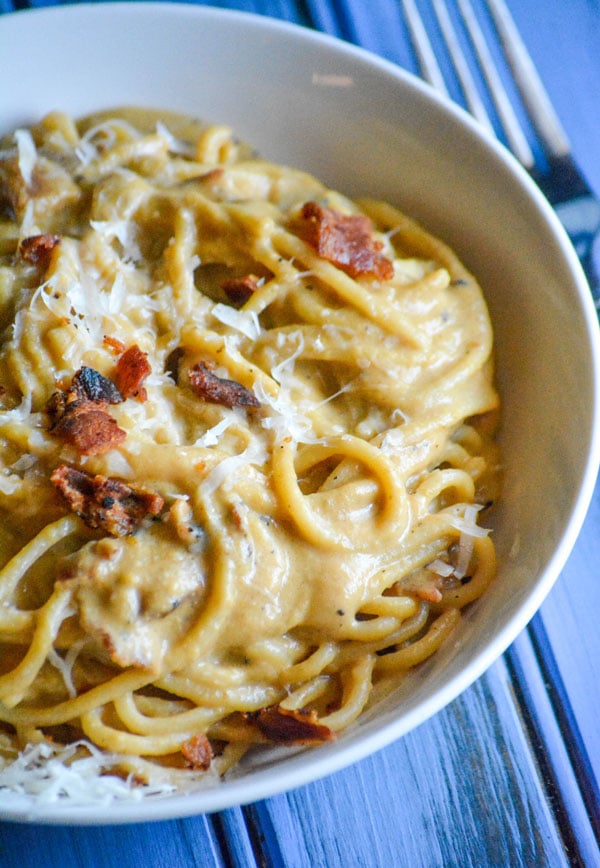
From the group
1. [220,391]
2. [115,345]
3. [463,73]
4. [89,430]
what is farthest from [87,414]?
[463,73]

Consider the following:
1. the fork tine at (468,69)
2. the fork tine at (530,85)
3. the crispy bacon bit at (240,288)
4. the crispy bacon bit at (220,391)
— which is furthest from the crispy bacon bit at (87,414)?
the fork tine at (530,85)

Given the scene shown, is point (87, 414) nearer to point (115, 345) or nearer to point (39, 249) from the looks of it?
point (115, 345)

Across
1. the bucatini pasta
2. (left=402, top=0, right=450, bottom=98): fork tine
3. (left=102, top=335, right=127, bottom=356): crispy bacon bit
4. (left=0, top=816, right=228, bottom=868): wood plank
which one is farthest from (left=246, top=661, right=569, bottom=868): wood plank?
(left=402, top=0, right=450, bottom=98): fork tine

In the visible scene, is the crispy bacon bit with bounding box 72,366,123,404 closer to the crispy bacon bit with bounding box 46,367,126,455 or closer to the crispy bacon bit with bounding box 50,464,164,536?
the crispy bacon bit with bounding box 46,367,126,455

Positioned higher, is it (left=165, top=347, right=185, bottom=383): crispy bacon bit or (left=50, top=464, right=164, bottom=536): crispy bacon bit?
(left=165, top=347, right=185, bottom=383): crispy bacon bit

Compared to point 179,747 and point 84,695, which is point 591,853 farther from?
point 84,695
